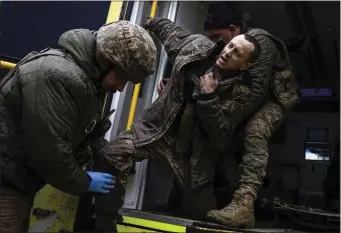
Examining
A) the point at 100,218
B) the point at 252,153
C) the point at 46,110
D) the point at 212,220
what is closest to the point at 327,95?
the point at 252,153

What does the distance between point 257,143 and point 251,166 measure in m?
0.17

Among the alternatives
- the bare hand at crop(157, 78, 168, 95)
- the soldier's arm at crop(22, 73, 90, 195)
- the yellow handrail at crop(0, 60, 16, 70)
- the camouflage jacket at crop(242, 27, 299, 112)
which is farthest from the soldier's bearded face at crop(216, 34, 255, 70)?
the yellow handrail at crop(0, 60, 16, 70)

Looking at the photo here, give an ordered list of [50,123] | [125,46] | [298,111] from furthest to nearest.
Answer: [298,111] → [125,46] → [50,123]

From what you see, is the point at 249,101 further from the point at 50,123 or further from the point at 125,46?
the point at 50,123

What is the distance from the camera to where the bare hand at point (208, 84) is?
2.25 m

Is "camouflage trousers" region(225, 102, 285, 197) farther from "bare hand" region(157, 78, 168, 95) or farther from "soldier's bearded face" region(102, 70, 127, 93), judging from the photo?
"soldier's bearded face" region(102, 70, 127, 93)

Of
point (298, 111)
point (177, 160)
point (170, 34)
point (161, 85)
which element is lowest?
point (177, 160)

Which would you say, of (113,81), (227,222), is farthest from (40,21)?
(227,222)

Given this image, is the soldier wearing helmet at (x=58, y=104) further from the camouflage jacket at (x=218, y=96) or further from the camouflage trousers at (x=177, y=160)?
the camouflage jacket at (x=218, y=96)

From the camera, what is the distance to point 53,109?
1521 millimetres

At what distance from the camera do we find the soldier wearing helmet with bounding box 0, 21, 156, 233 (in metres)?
1.53

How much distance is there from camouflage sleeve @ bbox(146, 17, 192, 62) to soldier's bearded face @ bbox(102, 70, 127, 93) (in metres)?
0.91

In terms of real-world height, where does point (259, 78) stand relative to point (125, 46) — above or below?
above

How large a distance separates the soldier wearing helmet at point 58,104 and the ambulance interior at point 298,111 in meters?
1.04
